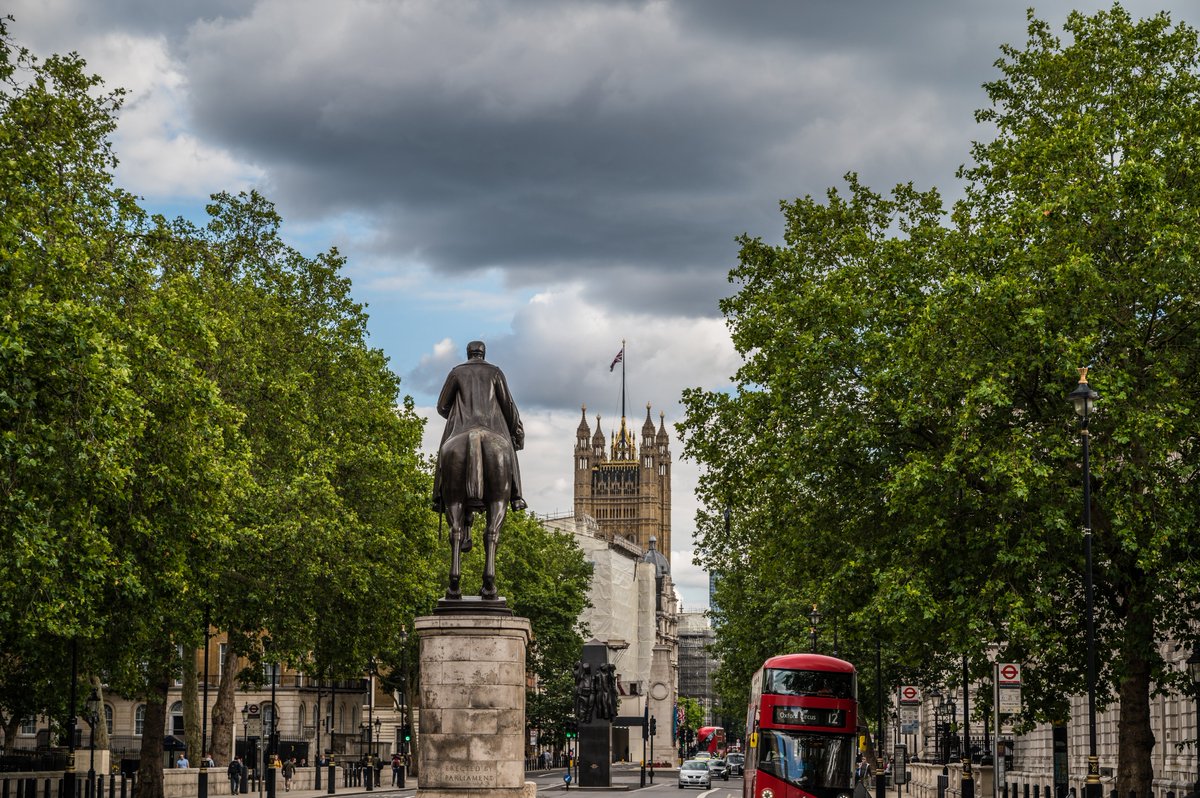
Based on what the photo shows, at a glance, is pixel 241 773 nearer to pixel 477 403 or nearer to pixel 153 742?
pixel 153 742

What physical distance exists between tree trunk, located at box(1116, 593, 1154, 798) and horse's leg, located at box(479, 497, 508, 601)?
14.7 m

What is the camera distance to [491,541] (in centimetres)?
1892

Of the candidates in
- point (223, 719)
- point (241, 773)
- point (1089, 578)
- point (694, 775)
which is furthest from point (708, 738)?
point (1089, 578)

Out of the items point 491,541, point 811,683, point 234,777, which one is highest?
point 491,541

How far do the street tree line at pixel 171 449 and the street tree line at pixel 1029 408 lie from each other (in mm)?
11810

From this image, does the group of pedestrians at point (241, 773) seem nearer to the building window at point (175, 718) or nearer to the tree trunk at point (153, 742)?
the tree trunk at point (153, 742)

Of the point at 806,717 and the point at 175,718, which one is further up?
the point at 806,717

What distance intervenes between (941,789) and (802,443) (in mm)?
17519

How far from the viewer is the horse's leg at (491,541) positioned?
742 inches

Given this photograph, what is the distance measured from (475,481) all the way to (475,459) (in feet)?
0.88

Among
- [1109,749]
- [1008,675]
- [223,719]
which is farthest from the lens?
[223,719]

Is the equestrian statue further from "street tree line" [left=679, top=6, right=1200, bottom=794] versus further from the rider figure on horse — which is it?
"street tree line" [left=679, top=6, right=1200, bottom=794]

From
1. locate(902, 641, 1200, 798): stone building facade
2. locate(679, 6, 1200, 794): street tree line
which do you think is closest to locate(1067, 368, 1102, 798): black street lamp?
locate(679, 6, 1200, 794): street tree line

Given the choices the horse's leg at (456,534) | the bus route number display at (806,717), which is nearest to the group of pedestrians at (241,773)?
the bus route number display at (806,717)
